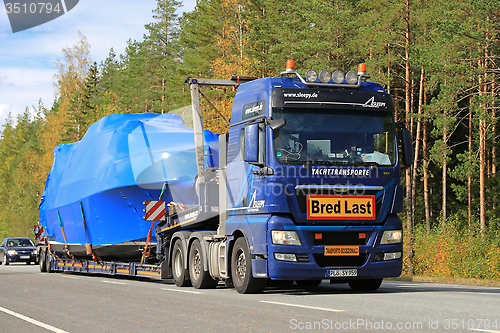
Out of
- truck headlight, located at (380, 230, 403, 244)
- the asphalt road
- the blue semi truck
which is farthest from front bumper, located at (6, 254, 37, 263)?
truck headlight, located at (380, 230, 403, 244)

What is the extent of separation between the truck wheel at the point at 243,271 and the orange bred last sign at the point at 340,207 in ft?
4.94

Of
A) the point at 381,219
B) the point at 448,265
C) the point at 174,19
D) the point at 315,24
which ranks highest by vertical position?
the point at 174,19

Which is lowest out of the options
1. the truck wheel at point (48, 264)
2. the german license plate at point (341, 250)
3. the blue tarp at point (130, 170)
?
the truck wheel at point (48, 264)

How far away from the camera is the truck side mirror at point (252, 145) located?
36.8ft

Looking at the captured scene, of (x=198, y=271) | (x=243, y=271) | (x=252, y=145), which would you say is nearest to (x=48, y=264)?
(x=198, y=271)

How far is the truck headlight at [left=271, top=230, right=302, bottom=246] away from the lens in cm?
1116

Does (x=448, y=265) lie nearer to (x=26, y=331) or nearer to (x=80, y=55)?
(x=26, y=331)

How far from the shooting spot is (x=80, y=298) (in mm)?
12148

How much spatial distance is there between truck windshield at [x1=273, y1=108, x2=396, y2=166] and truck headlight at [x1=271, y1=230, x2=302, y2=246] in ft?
4.11

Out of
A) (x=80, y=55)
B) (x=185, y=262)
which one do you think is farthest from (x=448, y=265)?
(x=80, y=55)

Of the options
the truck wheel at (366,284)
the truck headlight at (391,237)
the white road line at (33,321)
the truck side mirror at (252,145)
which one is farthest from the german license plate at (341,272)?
the white road line at (33,321)

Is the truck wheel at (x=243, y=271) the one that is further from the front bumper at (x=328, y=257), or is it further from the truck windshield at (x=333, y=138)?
the truck windshield at (x=333, y=138)

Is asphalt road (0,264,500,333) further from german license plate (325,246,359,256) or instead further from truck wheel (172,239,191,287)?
truck wheel (172,239,191,287)

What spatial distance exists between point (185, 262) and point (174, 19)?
204 ft
